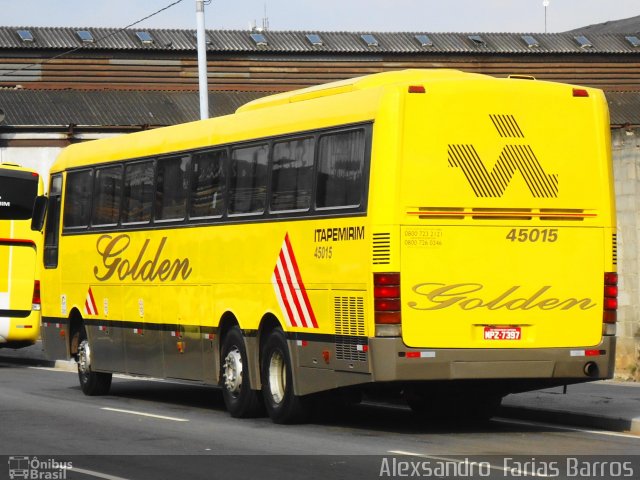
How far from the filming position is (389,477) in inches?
472

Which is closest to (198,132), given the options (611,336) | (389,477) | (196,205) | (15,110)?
(196,205)

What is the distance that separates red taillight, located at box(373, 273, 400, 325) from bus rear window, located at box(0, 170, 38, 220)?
16361 millimetres

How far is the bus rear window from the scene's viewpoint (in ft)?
98.8

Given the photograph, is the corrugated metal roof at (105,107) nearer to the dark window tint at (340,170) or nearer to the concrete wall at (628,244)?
the concrete wall at (628,244)

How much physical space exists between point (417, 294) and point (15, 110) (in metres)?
36.7

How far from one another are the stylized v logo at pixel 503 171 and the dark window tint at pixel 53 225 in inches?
369

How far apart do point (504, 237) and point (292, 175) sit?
2.58m

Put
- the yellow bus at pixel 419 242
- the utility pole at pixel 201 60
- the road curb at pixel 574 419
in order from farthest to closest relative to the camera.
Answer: the utility pole at pixel 201 60 < the road curb at pixel 574 419 < the yellow bus at pixel 419 242

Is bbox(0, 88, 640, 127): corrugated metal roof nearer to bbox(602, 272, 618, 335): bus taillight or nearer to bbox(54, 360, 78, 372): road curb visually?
bbox(54, 360, 78, 372): road curb

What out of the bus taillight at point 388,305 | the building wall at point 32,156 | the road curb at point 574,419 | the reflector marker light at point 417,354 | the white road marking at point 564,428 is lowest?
the white road marking at point 564,428

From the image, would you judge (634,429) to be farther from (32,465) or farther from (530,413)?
(32,465)

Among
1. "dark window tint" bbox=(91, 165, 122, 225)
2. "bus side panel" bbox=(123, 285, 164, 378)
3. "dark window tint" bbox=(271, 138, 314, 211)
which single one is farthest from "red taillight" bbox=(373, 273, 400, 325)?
"dark window tint" bbox=(91, 165, 122, 225)

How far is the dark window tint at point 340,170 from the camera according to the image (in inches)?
615

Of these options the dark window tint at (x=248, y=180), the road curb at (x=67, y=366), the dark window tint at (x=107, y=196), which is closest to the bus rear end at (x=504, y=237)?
the dark window tint at (x=248, y=180)
